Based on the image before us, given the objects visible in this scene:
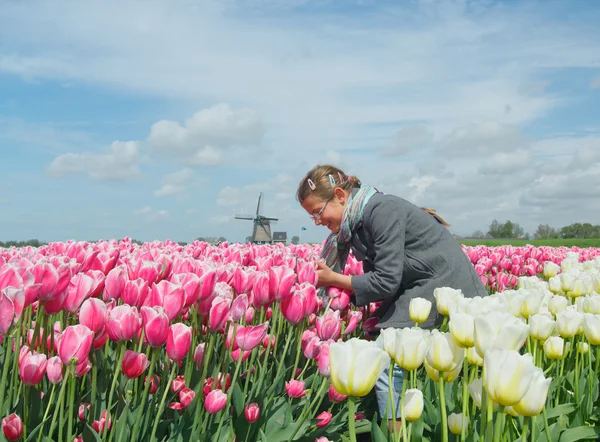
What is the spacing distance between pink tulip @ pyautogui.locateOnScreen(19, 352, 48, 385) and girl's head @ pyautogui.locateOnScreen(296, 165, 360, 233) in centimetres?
241

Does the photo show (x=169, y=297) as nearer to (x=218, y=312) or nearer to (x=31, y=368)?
(x=218, y=312)

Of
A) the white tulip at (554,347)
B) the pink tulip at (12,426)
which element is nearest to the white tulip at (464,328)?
the white tulip at (554,347)

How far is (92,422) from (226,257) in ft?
6.83

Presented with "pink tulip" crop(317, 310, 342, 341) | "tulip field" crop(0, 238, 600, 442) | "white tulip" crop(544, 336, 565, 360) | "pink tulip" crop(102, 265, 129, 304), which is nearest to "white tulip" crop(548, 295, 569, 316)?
"tulip field" crop(0, 238, 600, 442)

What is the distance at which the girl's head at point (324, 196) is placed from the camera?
421cm

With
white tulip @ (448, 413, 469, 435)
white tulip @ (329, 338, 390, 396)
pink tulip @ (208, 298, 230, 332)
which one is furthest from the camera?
pink tulip @ (208, 298, 230, 332)

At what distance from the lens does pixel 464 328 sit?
68.1 inches

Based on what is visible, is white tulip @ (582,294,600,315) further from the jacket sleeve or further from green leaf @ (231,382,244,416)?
green leaf @ (231,382,244,416)

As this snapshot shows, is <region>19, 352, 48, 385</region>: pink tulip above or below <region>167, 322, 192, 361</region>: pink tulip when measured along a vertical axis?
below

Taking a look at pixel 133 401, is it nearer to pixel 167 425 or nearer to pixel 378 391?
pixel 167 425

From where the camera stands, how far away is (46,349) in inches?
97.3

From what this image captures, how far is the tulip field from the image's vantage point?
1.58 meters

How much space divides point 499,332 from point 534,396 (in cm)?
20

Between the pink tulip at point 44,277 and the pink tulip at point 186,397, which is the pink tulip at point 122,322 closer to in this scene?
the pink tulip at point 44,277
